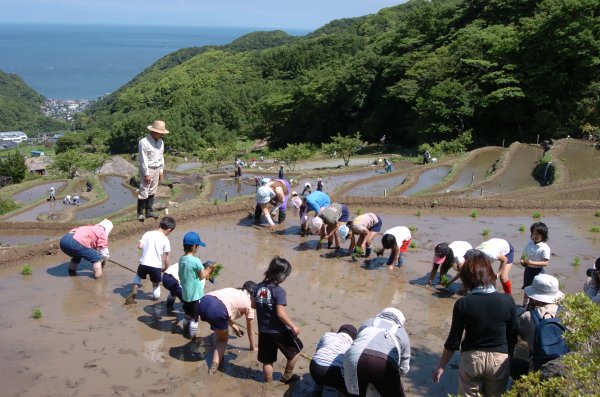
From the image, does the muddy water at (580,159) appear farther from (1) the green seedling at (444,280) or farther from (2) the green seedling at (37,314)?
(2) the green seedling at (37,314)

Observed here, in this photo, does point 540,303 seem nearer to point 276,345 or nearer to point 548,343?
point 548,343

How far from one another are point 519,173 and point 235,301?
19701mm

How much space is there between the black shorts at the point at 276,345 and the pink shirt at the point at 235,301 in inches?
23.6

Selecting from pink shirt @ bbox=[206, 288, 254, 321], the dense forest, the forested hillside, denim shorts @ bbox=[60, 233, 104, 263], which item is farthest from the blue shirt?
the dense forest

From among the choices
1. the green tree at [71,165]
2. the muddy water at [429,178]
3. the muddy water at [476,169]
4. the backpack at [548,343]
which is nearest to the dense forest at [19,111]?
the green tree at [71,165]

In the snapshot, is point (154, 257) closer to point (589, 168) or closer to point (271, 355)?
point (271, 355)

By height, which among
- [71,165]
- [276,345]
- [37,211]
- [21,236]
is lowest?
[37,211]

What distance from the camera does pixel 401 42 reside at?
57.4m

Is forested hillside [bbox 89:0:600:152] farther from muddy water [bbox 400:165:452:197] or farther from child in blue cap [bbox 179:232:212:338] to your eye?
child in blue cap [bbox 179:232:212:338]

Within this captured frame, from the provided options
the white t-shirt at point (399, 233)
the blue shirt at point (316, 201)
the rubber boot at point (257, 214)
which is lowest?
the rubber boot at point (257, 214)

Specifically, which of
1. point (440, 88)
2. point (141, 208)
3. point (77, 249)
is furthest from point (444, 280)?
point (440, 88)

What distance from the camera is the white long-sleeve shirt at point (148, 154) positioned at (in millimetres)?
10258

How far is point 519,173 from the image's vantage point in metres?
23.0

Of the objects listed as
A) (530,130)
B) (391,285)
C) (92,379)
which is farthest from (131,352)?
(530,130)
